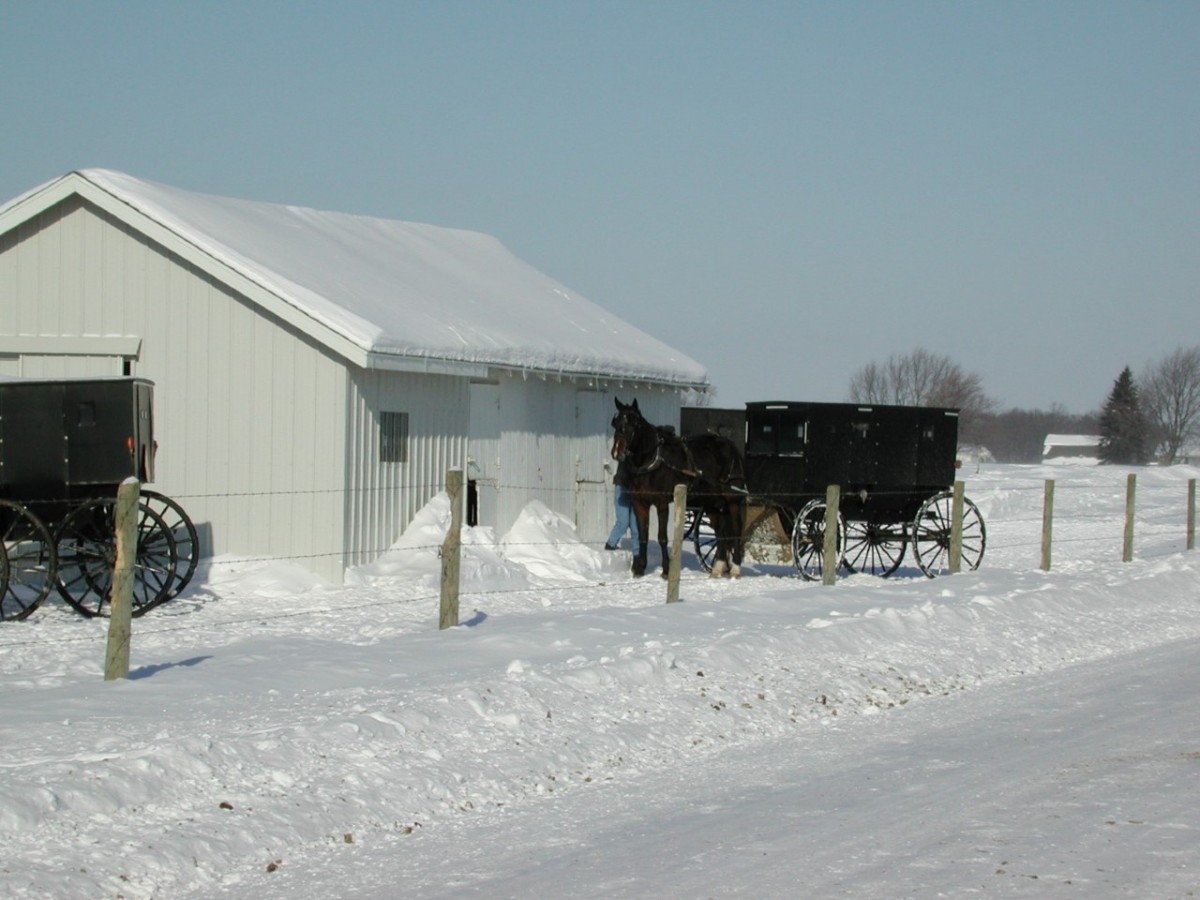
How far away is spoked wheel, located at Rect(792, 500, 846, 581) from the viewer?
20.1 metres

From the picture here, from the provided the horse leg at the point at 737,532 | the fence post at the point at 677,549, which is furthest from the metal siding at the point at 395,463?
the fence post at the point at 677,549

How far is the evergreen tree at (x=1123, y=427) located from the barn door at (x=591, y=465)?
76634mm

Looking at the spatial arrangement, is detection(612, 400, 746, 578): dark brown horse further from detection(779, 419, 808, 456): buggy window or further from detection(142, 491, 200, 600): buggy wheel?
detection(142, 491, 200, 600): buggy wheel

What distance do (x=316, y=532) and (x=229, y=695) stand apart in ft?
25.0

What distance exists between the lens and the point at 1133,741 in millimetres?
9867

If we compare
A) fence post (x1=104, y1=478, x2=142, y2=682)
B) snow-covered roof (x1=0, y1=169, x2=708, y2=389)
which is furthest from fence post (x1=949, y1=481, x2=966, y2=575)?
fence post (x1=104, y1=478, x2=142, y2=682)

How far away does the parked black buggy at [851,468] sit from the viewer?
20.4 meters

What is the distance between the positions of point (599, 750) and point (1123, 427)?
90663 millimetres

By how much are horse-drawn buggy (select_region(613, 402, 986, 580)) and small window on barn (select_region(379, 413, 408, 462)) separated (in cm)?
388

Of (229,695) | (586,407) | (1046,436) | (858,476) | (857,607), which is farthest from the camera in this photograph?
(1046,436)

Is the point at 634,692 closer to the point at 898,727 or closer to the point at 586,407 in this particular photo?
the point at 898,727

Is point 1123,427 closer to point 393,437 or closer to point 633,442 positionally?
point 633,442

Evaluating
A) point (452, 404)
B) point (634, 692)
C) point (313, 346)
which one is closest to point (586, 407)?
point (452, 404)

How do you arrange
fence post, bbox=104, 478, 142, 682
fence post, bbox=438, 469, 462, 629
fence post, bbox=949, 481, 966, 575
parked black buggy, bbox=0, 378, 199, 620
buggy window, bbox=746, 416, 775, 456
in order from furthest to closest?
buggy window, bbox=746, 416, 775, 456 → fence post, bbox=949, 481, 966, 575 → parked black buggy, bbox=0, 378, 199, 620 → fence post, bbox=438, 469, 462, 629 → fence post, bbox=104, 478, 142, 682
